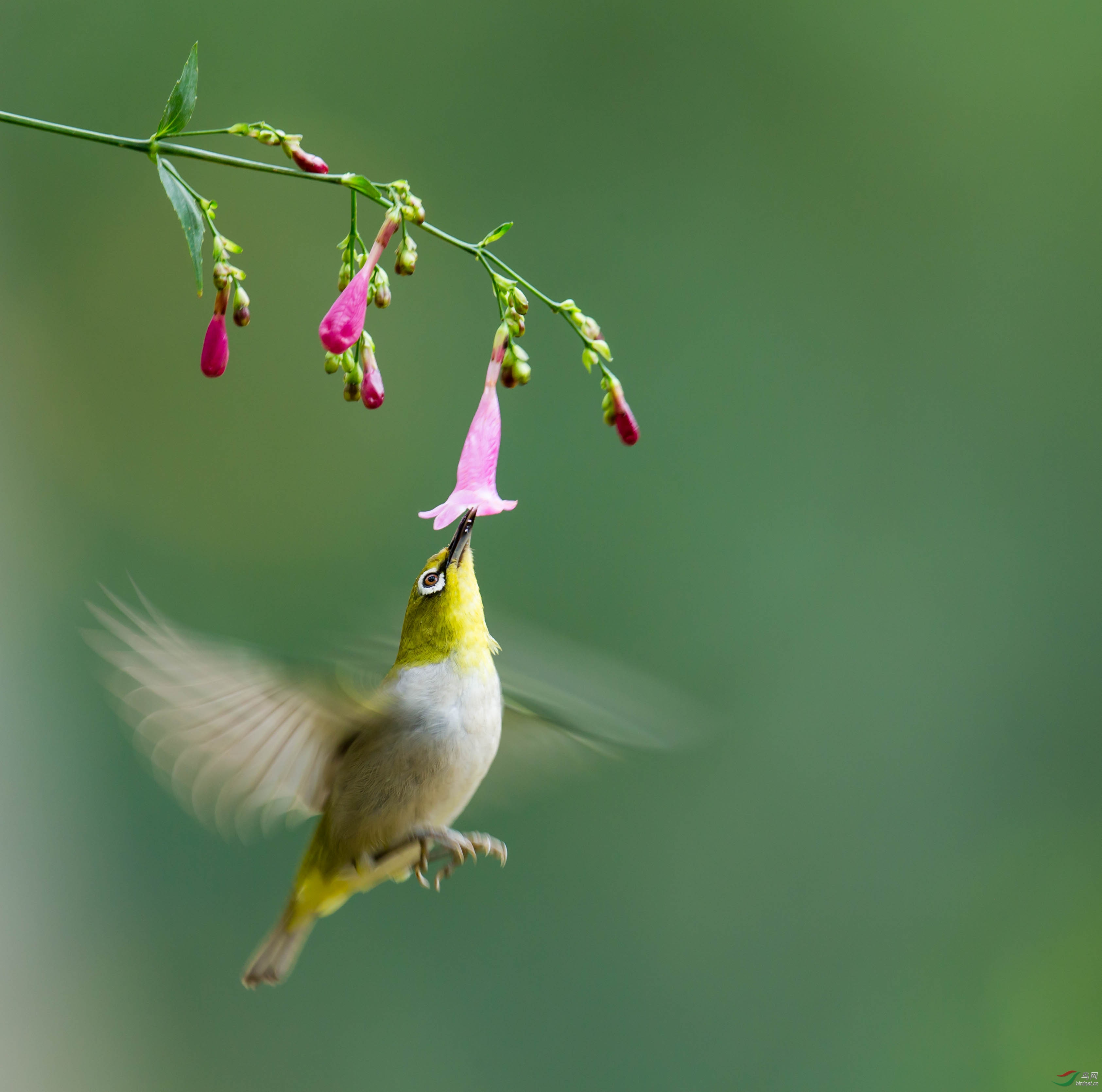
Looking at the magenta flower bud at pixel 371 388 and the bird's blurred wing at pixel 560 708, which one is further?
the bird's blurred wing at pixel 560 708

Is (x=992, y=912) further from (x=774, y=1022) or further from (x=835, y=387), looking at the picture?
(x=835, y=387)

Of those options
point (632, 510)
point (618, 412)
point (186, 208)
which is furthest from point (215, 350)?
point (632, 510)

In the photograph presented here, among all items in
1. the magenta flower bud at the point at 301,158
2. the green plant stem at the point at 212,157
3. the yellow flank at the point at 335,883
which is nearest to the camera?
the green plant stem at the point at 212,157

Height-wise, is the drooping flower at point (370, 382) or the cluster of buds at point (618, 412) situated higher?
the cluster of buds at point (618, 412)

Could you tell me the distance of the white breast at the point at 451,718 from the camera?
1402 mm

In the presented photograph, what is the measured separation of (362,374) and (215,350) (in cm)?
19

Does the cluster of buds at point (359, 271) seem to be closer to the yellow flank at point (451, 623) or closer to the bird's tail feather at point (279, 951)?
the yellow flank at point (451, 623)

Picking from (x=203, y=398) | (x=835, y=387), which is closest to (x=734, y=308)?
(x=835, y=387)

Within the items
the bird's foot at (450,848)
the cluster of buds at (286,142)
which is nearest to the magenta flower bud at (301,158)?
the cluster of buds at (286,142)

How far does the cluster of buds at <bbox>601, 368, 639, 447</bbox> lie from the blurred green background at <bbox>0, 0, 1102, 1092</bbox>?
2.13 m

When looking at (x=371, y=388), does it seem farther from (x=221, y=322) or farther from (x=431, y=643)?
(x=431, y=643)

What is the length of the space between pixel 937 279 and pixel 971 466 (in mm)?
753

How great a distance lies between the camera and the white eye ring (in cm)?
142

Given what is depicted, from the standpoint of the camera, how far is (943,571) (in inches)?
149
